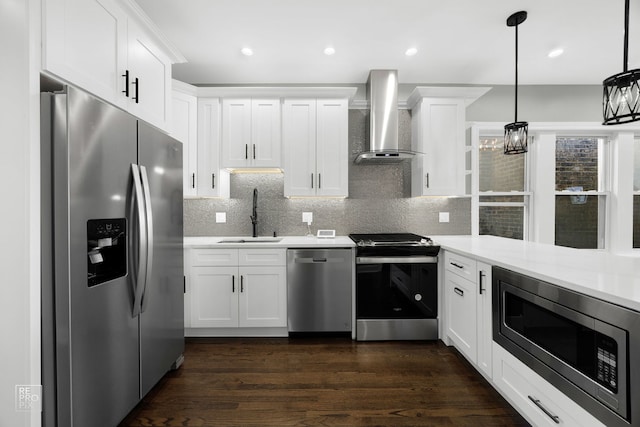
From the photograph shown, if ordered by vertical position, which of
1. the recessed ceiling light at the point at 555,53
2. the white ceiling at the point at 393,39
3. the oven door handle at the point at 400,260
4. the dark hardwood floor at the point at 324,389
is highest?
the white ceiling at the point at 393,39

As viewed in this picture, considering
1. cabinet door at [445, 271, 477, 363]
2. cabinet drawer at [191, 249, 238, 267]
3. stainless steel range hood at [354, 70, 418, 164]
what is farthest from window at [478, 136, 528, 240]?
cabinet drawer at [191, 249, 238, 267]

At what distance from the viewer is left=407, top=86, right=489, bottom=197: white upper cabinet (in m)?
3.10

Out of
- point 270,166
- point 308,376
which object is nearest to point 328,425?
point 308,376

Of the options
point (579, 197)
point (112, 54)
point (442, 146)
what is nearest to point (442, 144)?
point (442, 146)

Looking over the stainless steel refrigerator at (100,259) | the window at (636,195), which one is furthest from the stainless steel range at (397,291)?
the window at (636,195)

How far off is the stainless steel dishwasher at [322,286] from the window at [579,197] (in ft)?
8.76

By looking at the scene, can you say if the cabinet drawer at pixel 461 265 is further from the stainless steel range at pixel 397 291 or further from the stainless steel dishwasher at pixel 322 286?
the stainless steel dishwasher at pixel 322 286

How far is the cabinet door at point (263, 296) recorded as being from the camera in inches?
109

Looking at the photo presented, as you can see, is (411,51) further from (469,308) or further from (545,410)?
(545,410)

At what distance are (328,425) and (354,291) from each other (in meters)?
1.23

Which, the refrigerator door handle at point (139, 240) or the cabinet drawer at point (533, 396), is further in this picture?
the refrigerator door handle at point (139, 240)

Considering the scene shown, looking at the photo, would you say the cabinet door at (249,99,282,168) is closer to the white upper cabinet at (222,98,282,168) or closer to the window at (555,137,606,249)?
the white upper cabinet at (222,98,282,168)

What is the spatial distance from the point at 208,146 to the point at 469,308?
2837 mm

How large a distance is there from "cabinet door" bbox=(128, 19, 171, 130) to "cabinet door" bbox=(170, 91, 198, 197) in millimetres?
727
